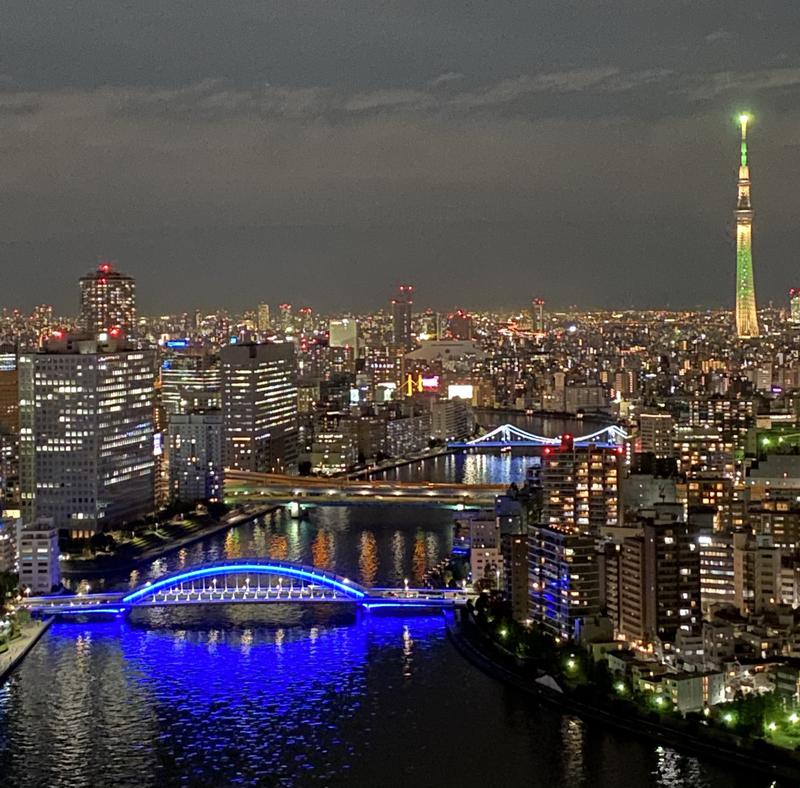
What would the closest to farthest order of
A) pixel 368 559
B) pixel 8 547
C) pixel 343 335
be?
pixel 8 547
pixel 368 559
pixel 343 335

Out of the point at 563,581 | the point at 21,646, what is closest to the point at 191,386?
the point at 21,646

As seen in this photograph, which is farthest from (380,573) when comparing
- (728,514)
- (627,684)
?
(627,684)

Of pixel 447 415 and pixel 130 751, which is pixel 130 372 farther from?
pixel 447 415

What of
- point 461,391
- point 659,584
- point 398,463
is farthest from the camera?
point 461,391

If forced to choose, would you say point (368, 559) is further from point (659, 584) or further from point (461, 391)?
point (461, 391)

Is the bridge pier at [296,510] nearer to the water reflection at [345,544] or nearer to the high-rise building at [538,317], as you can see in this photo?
the water reflection at [345,544]

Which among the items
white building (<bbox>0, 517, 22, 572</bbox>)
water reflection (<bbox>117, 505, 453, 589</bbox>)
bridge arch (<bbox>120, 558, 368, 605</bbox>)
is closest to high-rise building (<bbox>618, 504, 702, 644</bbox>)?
bridge arch (<bbox>120, 558, 368, 605</bbox>)

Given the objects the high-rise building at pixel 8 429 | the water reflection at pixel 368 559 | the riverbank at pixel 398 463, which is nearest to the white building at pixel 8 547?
the high-rise building at pixel 8 429

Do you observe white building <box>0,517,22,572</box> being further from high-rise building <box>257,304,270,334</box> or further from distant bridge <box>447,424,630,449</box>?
high-rise building <box>257,304,270,334</box>
